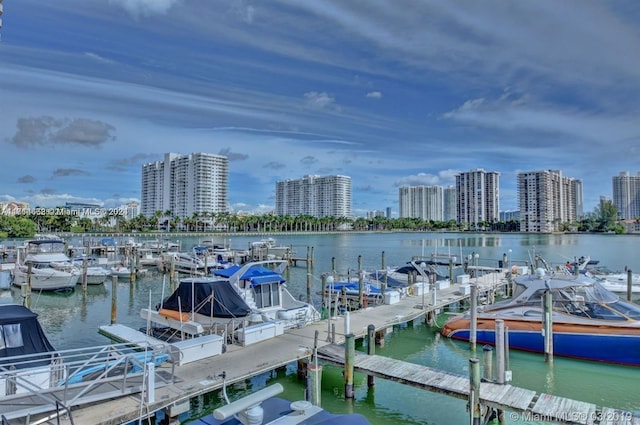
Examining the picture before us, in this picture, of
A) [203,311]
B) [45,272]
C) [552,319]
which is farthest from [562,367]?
[45,272]

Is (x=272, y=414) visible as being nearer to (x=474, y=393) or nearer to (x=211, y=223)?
(x=474, y=393)

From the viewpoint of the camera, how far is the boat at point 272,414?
5.54 metres

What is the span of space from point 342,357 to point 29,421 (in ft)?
26.8

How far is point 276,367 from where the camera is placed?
41.7 feet

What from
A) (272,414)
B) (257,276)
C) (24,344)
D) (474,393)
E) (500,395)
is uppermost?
(257,276)

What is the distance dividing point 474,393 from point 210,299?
10794 mm

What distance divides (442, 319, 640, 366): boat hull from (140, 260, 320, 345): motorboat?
8.32m

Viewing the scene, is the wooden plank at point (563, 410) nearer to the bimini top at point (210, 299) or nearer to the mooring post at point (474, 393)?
the mooring post at point (474, 393)

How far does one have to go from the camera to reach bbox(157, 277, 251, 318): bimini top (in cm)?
1722

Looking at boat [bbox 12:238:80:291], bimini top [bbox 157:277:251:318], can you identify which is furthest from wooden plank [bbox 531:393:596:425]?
boat [bbox 12:238:80:291]

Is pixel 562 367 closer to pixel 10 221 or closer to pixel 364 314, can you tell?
pixel 364 314

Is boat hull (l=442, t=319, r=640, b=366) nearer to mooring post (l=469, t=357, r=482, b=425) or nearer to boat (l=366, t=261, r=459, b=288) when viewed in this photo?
mooring post (l=469, t=357, r=482, b=425)

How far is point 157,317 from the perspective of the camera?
18812mm

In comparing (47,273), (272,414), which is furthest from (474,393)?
(47,273)
